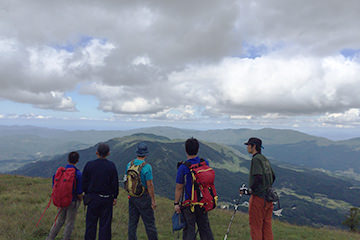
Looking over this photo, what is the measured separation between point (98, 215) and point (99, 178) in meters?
1.19

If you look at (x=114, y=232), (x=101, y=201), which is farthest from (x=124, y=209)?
(x=101, y=201)

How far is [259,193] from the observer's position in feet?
22.5

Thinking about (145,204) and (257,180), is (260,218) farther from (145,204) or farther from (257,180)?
(145,204)

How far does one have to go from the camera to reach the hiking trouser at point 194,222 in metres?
6.14

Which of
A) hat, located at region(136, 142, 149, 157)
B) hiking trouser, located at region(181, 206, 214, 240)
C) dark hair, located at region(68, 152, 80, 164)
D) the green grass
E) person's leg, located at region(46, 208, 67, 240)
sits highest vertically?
hat, located at region(136, 142, 149, 157)

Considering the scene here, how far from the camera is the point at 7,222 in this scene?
31.2ft

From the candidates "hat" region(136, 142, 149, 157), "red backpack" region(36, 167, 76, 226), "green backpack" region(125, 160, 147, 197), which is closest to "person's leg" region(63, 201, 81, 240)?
"red backpack" region(36, 167, 76, 226)

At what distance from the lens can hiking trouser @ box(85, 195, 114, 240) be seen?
21.3 ft

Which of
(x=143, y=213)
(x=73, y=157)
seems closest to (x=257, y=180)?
(x=143, y=213)

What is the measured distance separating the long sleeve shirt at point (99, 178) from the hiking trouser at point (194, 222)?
2.38m

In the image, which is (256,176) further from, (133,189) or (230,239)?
(230,239)

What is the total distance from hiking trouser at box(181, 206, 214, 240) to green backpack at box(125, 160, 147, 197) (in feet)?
4.81

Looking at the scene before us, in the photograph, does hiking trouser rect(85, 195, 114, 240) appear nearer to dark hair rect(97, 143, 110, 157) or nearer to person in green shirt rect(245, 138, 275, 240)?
dark hair rect(97, 143, 110, 157)

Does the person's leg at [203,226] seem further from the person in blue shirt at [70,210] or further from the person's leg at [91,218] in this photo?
the person in blue shirt at [70,210]
